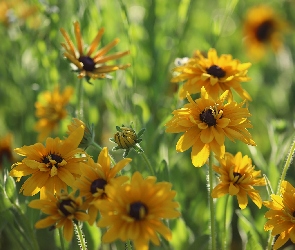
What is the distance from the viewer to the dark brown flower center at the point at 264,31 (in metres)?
3.16

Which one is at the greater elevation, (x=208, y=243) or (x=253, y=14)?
(x=253, y=14)

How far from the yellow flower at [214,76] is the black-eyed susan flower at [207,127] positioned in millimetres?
183

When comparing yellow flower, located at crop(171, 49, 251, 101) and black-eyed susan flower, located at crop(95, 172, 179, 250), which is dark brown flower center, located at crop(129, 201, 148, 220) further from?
yellow flower, located at crop(171, 49, 251, 101)

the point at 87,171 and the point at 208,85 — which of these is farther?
the point at 208,85

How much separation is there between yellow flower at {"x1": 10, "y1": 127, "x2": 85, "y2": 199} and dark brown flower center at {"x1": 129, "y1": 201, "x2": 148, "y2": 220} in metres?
0.19

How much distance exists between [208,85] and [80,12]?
73 centimetres

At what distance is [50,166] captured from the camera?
1.14 meters

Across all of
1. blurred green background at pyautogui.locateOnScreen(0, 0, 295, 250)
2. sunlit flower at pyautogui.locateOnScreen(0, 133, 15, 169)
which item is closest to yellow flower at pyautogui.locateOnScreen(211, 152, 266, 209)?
blurred green background at pyautogui.locateOnScreen(0, 0, 295, 250)

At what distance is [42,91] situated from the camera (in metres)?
2.04

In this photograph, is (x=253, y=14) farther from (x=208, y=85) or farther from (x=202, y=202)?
(x=208, y=85)

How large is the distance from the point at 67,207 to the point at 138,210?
0.52ft

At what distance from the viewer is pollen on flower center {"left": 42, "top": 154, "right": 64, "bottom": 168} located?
3.72 feet

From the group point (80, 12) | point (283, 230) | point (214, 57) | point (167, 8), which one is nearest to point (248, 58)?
point (167, 8)

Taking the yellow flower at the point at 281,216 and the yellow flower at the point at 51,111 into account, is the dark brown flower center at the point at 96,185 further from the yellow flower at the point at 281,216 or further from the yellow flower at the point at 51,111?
the yellow flower at the point at 51,111
